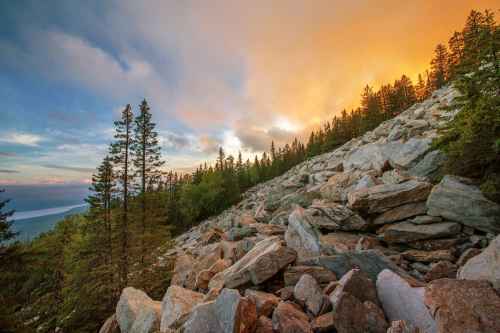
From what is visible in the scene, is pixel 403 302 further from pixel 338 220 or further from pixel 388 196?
pixel 388 196

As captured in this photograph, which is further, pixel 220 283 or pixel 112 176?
pixel 112 176

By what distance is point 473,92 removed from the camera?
24.6 ft

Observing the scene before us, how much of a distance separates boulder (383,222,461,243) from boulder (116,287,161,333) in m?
8.50

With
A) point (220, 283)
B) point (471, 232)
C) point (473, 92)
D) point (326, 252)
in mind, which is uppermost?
point (473, 92)

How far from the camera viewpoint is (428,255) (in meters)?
6.14

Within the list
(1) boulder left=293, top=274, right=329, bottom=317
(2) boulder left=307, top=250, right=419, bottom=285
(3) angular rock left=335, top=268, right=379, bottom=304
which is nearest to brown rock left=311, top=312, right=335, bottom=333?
(1) boulder left=293, top=274, right=329, bottom=317

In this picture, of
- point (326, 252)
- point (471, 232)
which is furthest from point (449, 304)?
point (471, 232)

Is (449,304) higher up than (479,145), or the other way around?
(479,145)

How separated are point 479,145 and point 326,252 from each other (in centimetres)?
605

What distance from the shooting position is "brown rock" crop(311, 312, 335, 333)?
13.3 feet

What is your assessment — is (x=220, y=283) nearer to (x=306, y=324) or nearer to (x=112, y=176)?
(x=306, y=324)

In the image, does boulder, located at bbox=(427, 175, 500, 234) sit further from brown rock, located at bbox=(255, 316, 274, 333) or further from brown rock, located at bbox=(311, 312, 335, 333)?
brown rock, located at bbox=(255, 316, 274, 333)

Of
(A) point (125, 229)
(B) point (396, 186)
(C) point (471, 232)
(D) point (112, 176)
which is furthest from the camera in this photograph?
(D) point (112, 176)

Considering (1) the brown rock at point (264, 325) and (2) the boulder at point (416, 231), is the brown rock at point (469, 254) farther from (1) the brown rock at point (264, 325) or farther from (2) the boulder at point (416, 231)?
(1) the brown rock at point (264, 325)
